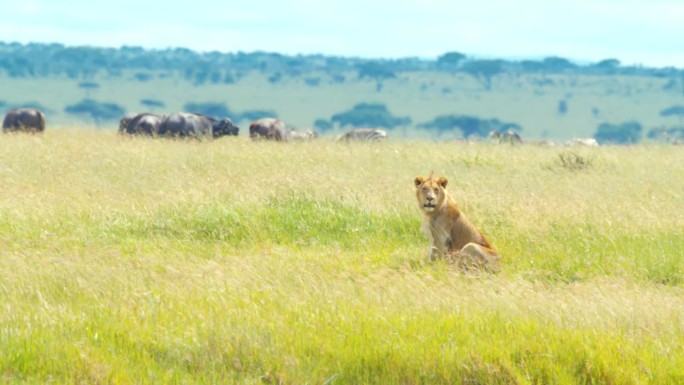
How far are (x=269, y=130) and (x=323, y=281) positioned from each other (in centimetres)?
1993

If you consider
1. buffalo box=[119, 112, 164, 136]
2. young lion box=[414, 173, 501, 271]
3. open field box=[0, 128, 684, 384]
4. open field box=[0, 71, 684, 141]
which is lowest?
open field box=[0, 71, 684, 141]

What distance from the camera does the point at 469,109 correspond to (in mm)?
149500

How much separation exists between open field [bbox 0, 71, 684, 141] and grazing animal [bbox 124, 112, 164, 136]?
10017cm

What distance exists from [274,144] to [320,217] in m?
12.3

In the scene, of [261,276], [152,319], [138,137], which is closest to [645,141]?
[138,137]

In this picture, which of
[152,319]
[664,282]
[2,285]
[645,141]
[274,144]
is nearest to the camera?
[152,319]

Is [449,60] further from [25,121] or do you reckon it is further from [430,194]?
[430,194]

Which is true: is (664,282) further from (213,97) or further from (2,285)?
(213,97)

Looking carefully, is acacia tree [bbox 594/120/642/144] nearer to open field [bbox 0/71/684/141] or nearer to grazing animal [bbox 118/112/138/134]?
open field [bbox 0/71/684/141]

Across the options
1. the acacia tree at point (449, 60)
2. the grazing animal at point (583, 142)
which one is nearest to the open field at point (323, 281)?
the grazing animal at point (583, 142)

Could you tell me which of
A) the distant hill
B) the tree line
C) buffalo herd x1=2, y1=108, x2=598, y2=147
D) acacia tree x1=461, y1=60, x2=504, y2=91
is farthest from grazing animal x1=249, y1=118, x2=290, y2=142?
acacia tree x1=461, y1=60, x2=504, y2=91

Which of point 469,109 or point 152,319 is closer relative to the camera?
point 152,319

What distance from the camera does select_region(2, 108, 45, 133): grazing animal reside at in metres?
30.6

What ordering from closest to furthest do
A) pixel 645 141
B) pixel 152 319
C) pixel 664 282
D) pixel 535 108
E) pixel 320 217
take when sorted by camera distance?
pixel 152 319, pixel 664 282, pixel 320 217, pixel 645 141, pixel 535 108
